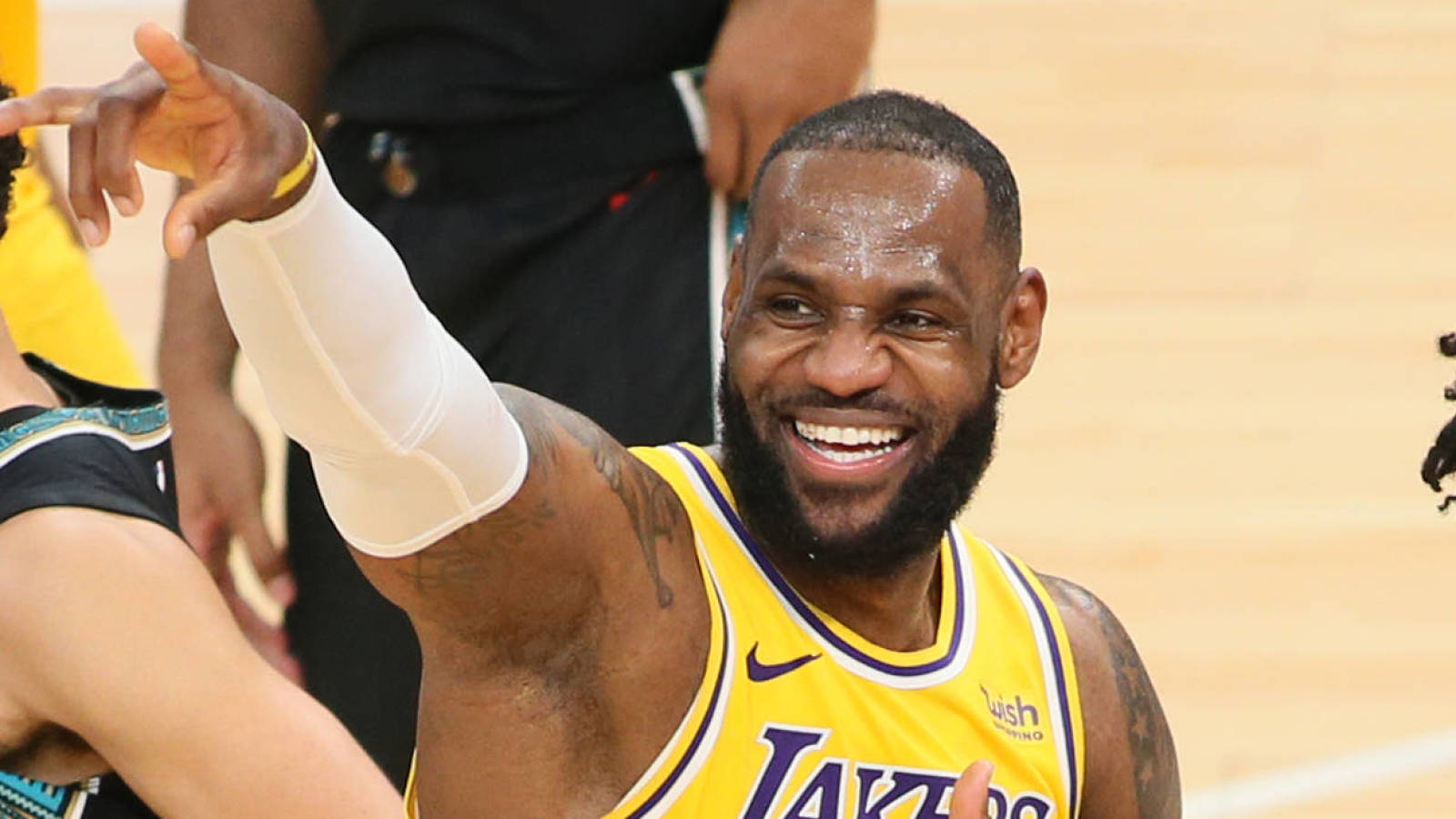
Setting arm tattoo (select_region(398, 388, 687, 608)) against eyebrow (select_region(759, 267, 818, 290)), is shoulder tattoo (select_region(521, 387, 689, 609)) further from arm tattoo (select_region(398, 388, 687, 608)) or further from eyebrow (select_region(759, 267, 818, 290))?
eyebrow (select_region(759, 267, 818, 290))

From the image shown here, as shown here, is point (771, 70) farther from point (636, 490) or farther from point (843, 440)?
point (636, 490)

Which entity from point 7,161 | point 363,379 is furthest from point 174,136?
point 7,161

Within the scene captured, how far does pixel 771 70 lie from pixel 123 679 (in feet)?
4.27

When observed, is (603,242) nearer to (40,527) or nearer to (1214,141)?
(40,527)

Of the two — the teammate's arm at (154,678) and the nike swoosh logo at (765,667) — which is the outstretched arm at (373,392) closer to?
the nike swoosh logo at (765,667)

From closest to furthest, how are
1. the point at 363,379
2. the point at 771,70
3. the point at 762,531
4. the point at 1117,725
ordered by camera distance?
the point at 363,379 → the point at 762,531 → the point at 1117,725 → the point at 771,70

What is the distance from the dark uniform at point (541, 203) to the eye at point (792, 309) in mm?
752

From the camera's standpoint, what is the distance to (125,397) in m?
2.76

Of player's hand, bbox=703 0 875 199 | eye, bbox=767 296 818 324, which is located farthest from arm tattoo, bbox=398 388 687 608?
player's hand, bbox=703 0 875 199

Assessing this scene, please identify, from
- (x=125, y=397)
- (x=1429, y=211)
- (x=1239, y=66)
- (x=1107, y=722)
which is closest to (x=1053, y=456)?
(x=1429, y=211)

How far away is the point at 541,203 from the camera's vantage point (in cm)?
355

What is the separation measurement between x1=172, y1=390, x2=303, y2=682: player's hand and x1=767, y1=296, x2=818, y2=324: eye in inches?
41.6

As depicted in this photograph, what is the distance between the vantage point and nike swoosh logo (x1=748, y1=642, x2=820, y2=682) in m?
2.70

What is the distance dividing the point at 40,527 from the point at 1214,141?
750cm
